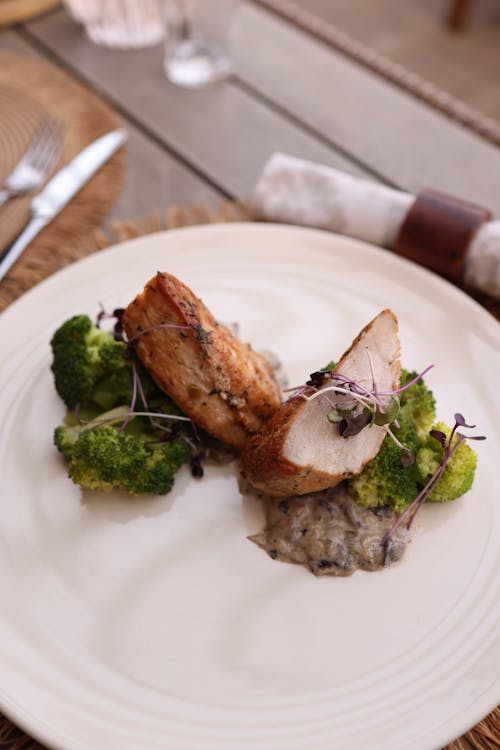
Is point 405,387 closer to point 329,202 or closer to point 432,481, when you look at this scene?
point 432,481

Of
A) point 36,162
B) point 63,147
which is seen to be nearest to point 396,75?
point 63,147

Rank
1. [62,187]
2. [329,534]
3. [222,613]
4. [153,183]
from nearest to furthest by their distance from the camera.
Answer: [222,613] < [329,534] < [62,187] < [153,183]

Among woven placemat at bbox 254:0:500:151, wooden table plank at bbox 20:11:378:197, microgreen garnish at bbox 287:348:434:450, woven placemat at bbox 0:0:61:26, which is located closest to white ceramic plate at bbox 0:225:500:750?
microgreen garnish at bbox 287:348:434:450

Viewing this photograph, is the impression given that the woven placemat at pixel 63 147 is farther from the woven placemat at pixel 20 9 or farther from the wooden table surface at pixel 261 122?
the woven placemat at pixel 20 9

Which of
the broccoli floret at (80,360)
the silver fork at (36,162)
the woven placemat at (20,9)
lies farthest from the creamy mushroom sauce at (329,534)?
the woven placemat at (20,9)

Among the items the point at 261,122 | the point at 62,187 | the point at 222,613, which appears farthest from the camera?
the point at 261,122

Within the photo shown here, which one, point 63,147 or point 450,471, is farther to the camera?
point 63,147

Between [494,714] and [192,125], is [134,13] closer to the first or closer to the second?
[192,125]
